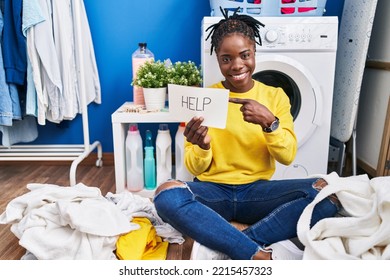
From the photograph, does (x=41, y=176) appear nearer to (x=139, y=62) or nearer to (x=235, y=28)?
(x=139, y=62)

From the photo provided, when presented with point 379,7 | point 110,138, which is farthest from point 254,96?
point 110,138

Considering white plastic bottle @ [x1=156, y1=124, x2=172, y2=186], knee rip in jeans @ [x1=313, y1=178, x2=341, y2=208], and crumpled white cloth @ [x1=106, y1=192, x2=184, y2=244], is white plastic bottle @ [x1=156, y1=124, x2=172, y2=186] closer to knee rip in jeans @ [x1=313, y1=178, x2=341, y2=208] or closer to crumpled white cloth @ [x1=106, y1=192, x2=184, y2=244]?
crumpled white cloth @ [x1=106, y1=192, x2=184, y2=244]

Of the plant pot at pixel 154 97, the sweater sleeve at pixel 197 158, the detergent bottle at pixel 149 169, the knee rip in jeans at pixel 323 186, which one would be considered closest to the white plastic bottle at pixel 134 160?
the detergent bottle at pixel 149 169

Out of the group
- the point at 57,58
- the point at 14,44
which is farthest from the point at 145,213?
the point at 14,44

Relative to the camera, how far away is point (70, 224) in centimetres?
114

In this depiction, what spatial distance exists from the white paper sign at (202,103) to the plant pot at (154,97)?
1.76 ft

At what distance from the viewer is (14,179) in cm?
195

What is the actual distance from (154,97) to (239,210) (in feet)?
2.29

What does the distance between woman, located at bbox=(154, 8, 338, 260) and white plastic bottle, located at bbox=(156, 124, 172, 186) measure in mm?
457

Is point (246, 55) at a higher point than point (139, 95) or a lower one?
higher

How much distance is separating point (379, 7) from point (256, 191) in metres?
1.25

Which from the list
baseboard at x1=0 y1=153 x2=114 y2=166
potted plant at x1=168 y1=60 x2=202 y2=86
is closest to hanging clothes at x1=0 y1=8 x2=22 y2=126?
baseboard at x1=0 y1=153 x2=114 y2=166

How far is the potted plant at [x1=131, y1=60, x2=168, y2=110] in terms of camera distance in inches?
63.4

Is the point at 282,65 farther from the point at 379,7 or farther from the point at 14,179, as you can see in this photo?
the point at 14,179
